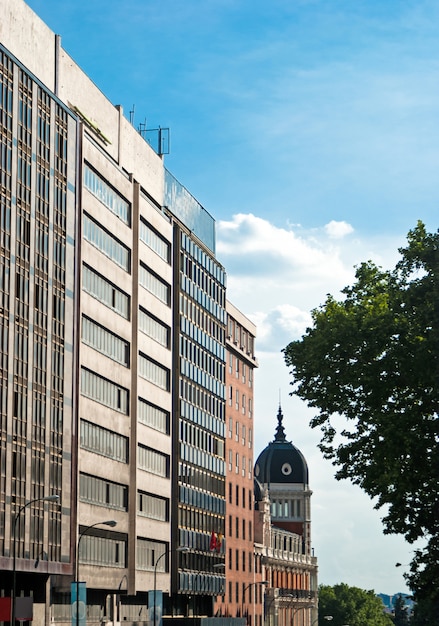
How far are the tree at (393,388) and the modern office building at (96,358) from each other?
55.0ft

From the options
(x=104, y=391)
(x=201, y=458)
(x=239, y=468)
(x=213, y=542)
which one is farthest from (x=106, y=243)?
(x=239, y=468)

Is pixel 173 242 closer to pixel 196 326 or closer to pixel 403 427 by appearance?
pixel 196 326

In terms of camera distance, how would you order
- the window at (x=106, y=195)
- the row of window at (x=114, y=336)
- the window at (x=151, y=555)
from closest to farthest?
the row of window at (x=114, y=336) → the window at (x=106, y=195) → the window at (x=151, y=555)

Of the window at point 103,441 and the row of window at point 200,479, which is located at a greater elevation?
the window at point 103,441

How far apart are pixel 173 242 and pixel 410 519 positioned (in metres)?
57.7

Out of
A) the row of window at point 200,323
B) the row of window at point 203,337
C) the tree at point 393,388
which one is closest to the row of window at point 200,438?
the row of window at point 203,337

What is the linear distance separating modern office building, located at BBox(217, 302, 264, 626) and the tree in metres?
72.9

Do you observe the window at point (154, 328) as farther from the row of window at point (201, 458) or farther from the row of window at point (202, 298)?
the row of window at point (201, 458)

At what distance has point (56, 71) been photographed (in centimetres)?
8269

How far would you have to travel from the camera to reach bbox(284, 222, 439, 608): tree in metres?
53.5

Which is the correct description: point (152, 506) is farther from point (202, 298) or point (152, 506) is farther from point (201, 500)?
point (202, 298)

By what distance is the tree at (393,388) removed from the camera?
5350cm

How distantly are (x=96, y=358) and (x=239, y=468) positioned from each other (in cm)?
5302

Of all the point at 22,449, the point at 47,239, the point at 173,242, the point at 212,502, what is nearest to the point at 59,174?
the point at 47,239
